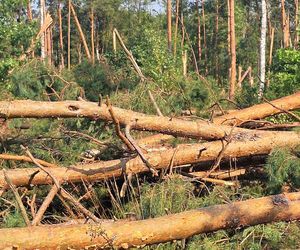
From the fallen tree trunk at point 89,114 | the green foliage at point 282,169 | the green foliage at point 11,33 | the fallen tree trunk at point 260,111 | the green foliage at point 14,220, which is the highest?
the green foliage at point 11,33

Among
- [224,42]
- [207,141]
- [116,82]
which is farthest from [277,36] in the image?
[207,141]

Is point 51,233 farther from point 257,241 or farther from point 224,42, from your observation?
point 224,42

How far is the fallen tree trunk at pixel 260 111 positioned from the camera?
5.09 metres

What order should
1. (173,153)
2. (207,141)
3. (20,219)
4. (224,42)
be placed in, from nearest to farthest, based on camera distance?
(20,219) < (173,153) < (207,141) < (224,42)

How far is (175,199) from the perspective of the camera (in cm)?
377

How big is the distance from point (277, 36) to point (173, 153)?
33.1 metres

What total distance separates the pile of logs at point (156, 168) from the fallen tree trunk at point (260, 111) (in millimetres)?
10

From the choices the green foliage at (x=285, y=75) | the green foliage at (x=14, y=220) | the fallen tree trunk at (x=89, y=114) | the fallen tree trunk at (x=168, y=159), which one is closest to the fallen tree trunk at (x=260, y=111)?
the fallen tree trunk at (x=168, y=159)

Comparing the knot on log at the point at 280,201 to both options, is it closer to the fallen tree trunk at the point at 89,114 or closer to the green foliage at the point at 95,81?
the fallen tree trunk at the point at 89,114

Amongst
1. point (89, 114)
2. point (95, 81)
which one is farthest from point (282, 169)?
point (95, 81)

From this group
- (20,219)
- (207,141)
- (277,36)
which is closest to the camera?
(20,219)

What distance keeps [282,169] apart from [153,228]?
5.31ft

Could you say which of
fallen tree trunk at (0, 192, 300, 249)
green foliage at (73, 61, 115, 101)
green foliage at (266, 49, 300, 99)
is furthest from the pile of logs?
green foliage at (73, 61, 115, 101)

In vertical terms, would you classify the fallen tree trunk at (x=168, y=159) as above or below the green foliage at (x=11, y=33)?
below
